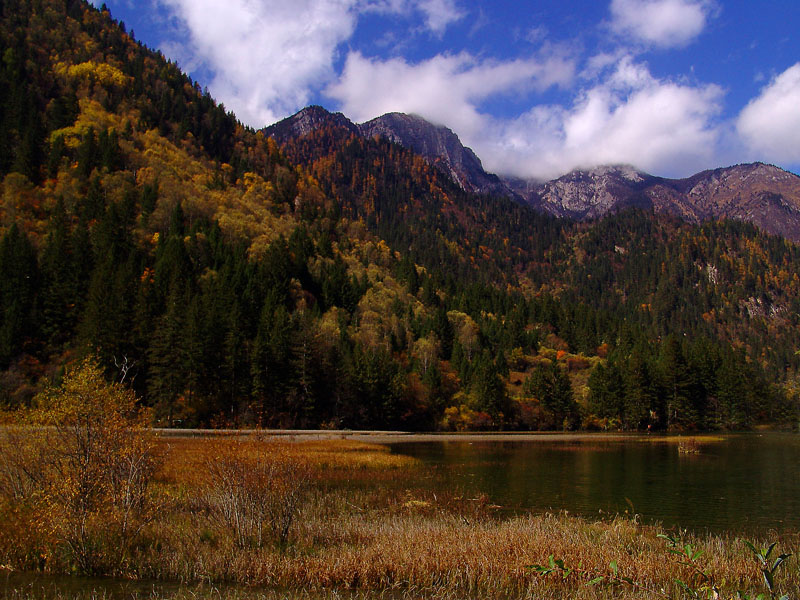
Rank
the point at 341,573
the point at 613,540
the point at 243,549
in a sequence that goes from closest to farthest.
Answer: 1. the point at 341,573
2. the point at 243,549
3. the point at 613,540

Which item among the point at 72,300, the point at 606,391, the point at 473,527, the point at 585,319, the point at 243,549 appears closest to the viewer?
the point at 243,549

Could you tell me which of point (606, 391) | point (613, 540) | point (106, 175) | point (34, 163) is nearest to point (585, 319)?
point (606, 391)

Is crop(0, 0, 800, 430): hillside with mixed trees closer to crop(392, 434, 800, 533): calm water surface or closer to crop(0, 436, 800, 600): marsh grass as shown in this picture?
crop(392, 434, 800, 533): calm water surface

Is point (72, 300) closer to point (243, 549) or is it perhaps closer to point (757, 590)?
point (243, 549)

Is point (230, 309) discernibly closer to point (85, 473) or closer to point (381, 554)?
point (85, 473)

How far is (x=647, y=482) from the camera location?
37.9 metres

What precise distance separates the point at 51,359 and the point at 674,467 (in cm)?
8098

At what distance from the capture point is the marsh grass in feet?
45.6

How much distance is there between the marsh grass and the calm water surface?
234 inches

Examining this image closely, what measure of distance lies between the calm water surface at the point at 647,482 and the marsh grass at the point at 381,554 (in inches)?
234

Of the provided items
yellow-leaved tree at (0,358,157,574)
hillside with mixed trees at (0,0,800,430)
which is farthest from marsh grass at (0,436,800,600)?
hillside with mixed trees at (0,0,800,430)

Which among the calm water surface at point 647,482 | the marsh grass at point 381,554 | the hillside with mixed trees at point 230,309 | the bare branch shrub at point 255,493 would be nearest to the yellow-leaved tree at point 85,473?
the marsh grass at point 381,554

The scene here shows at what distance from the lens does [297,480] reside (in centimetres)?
1791

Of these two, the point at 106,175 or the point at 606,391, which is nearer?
the point at 606,391
